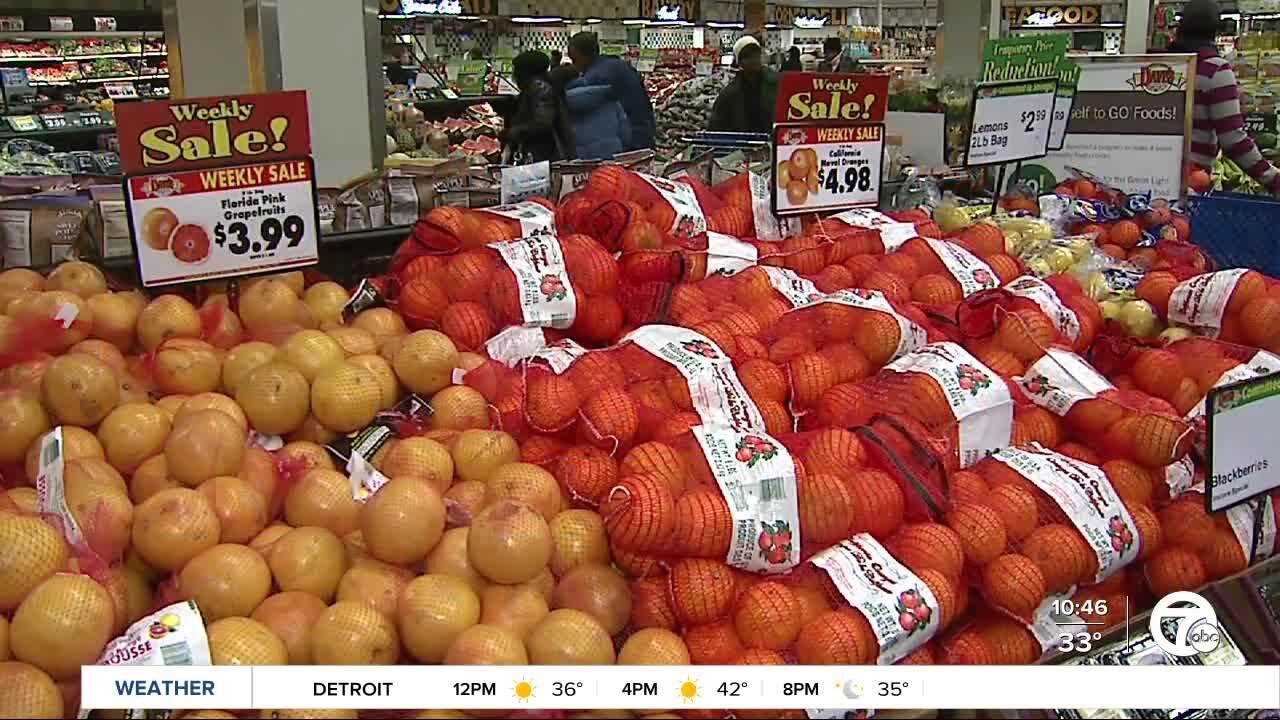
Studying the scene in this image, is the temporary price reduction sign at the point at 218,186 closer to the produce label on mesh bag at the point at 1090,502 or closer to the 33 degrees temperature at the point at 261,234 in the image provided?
the 33 degrees temperature at the point at 261,234

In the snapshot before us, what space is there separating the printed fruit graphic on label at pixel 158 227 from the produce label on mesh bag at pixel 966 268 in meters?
1.70

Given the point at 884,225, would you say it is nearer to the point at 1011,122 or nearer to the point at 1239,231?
the point at 1011,122

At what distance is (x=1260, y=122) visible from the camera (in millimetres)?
8711

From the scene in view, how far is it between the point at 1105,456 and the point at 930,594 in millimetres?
666

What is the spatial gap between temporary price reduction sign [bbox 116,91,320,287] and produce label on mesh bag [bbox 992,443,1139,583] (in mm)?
1480

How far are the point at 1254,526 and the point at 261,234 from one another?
75.8 inches

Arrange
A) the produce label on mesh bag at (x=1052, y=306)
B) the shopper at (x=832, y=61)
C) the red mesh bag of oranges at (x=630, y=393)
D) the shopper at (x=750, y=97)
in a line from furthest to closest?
the shopper at (x=832, y=61)
the shopper at (x=750, y=97)
the produce label on mesh bag at (x=1052, y=306)
the red mesh bag of oranges at (x=630, y=393)

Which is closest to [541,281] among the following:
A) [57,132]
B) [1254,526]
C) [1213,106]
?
[1254,526]

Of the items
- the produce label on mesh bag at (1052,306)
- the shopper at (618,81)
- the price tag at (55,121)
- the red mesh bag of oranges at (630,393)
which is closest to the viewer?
the red mesh bag of oranges at (630,393)

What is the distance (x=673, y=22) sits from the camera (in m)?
19.7

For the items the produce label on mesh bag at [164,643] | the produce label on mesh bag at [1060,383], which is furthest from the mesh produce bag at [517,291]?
the produce label on mesh bag at [164,643]

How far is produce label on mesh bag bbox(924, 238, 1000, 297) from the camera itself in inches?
107

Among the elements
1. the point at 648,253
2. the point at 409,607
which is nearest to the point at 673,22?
the point at 648,253

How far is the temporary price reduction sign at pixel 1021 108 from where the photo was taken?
3957 millimetres
